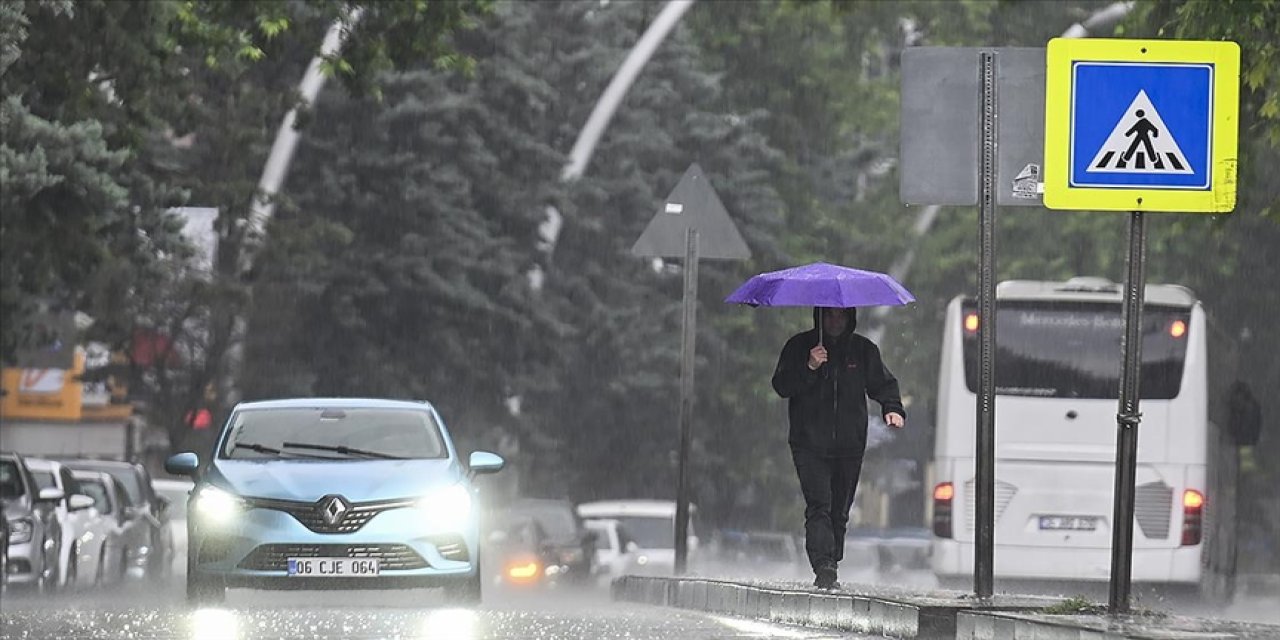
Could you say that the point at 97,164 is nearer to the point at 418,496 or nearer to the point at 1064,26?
the point at 418,496

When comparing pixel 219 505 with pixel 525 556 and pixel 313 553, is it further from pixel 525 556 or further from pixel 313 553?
pixel 525 556

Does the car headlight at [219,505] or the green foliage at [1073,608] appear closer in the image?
the green foliage at [1073,608]

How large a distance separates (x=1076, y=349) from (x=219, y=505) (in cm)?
927

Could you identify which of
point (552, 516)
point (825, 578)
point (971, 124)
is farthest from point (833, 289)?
point (552, 516)

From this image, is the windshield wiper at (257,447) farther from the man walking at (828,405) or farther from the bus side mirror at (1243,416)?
the bus side mirror at (1243,416)

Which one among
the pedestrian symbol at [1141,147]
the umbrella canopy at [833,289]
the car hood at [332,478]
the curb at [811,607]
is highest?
the pedestrian symbol at [1141,147]

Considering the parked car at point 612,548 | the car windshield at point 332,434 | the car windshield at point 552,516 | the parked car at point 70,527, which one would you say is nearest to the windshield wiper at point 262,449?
the car windshield at point 332,434

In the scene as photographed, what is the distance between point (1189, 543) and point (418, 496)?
8.38 m

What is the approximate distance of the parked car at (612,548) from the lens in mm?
44250

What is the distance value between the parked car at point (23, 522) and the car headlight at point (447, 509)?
343 inches

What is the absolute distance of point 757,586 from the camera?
16312 mm

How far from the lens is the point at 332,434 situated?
1780 centimetres

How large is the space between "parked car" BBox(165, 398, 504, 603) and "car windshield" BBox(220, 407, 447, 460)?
0.72ft

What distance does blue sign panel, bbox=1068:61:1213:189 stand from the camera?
12.3 m
